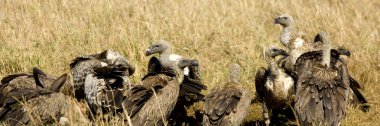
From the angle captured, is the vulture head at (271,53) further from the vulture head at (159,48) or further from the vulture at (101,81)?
the vulture at (101,81)

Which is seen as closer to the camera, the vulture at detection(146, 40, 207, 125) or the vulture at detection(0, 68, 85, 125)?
the vulture at detection(0, 68, 85, 125)

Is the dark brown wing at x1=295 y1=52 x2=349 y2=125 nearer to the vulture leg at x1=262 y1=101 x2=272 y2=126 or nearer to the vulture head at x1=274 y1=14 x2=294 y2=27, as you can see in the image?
the vulture leg at x1=262 y1=101 x2=272 y2=126

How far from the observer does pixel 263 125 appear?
9109mm

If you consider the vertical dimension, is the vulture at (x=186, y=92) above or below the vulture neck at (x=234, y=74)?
below

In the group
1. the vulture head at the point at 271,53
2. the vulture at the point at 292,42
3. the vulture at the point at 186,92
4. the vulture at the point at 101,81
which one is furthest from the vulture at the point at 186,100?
the vulture at the point at 292,42

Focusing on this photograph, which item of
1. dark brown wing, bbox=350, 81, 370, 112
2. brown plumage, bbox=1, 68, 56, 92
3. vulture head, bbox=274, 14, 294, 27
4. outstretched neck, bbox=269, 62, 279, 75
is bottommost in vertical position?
dark brown wing, bbox=350, 81, 370, 112

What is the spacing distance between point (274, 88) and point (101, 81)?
7.04ft

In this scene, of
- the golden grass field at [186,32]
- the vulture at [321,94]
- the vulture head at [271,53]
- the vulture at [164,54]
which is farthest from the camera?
the golden grass field at [186,32]

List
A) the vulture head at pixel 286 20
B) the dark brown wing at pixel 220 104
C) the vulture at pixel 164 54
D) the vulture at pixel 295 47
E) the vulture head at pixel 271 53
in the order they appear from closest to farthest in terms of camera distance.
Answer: the dark brown wing at pixel 220 104, the vulture head at pixel 271 53, the vulture at pixel 295 47, the vulture at pixel 164 54, the vulture head at pixel 286 20

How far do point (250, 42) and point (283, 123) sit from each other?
214cm

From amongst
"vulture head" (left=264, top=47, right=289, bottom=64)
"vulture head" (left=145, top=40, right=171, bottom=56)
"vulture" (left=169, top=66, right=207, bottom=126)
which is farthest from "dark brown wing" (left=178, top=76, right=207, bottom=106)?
"vulture head" (left=145, top=40, right=171, bottom=56)

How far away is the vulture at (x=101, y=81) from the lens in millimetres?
7539

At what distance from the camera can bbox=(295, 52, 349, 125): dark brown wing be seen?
24.7 ft

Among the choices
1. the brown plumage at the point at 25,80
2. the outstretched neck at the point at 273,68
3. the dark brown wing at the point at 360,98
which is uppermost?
the brown plumage at the point at 25,80
